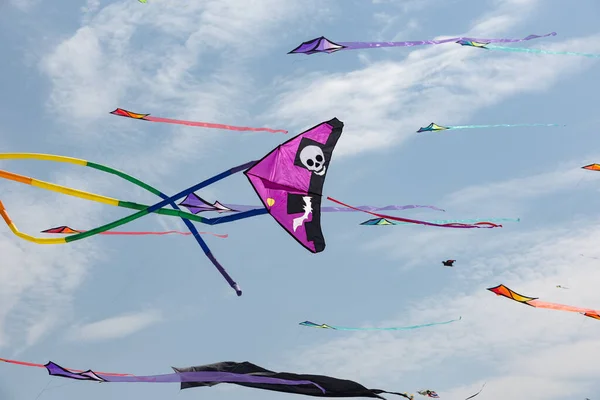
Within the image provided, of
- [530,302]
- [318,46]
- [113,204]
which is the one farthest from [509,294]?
[113,204]

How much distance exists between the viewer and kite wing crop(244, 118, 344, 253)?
664 inches

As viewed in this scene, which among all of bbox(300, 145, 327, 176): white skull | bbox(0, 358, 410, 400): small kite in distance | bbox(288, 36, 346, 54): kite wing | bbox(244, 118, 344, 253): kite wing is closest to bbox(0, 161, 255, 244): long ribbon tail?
bbox(244, 118, 344, 253): kite wing

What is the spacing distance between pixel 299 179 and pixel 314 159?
0.67 metres

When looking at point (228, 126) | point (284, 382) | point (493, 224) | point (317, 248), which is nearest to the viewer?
point (317, 248)

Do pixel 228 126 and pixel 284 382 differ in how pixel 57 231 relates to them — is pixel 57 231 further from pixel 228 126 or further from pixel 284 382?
pixel 284 382

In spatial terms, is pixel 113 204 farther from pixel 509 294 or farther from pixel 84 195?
pixel 509 294

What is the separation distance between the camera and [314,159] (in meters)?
17.8

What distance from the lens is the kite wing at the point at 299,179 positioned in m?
16.9

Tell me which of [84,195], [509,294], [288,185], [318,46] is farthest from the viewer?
[509,294]

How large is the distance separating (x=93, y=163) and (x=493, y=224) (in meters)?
13.2

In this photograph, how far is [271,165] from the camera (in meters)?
17.1

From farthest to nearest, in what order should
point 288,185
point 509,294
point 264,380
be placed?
1. point 509,294
2. point 264,380
3. point 288,185

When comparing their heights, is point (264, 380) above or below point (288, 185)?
below

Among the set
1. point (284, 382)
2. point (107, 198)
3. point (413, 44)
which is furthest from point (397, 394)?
point (413, 44)
